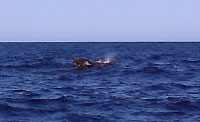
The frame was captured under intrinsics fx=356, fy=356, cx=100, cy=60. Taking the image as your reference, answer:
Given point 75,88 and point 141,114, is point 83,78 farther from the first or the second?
point 141,114

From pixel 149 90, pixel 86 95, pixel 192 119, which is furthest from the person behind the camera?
pixel 149 90

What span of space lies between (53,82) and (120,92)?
636cm

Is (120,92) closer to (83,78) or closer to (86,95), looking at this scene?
(86,95)

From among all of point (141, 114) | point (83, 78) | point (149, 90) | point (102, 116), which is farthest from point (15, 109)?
point (83, 78)

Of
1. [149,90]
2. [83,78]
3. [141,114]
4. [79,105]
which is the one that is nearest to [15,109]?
[79,105]

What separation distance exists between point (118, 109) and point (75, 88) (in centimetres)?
636

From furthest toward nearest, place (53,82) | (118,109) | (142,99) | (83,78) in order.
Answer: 1. (83,78)
2. (53,82)
3. (142,99)
4. (118,109)

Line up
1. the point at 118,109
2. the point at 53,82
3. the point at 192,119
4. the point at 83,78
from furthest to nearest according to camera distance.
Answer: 1. the point at 83,78
2. the point at 53,82
3. the point at 118,109
4. the point at 192,119

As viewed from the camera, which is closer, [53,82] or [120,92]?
[120,92]

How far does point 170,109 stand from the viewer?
1509 centimetres

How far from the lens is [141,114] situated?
46.5ft

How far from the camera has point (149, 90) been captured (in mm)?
19922

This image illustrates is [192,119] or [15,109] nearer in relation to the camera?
[192,119]

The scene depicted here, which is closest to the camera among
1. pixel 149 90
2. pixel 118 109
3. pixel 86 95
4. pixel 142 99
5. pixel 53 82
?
pixel 118 109
